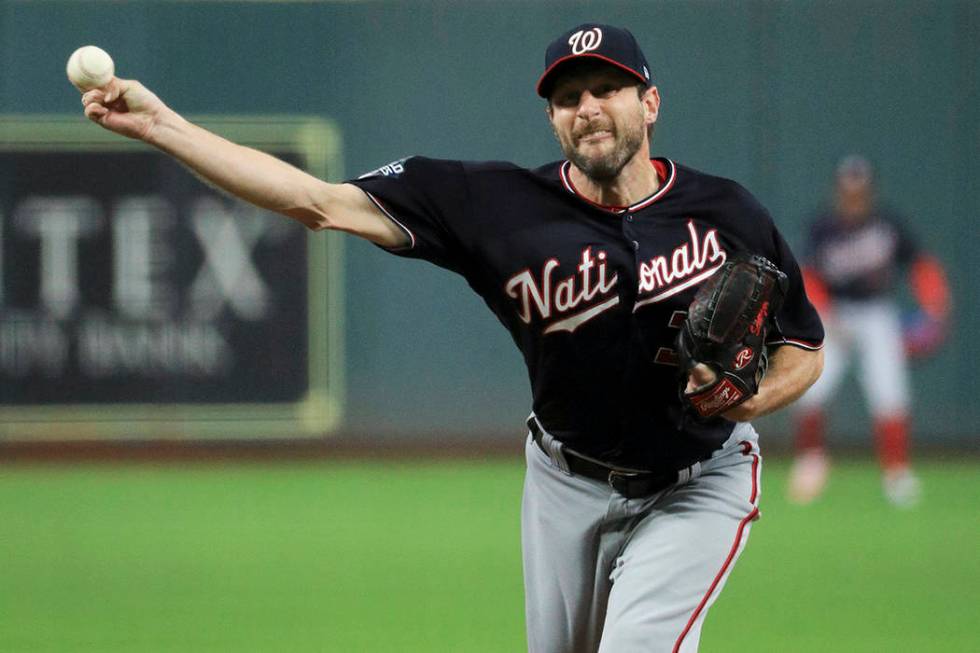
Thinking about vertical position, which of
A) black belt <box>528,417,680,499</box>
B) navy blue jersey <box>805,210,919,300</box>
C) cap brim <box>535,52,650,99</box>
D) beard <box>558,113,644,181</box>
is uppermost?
cap brim <box>535,52,650,99</box>

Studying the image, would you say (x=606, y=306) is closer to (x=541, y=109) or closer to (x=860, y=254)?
(x=860, y=254)

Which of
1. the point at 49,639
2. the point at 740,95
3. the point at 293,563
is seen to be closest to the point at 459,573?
the point at 293,563

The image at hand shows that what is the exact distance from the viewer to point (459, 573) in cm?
727

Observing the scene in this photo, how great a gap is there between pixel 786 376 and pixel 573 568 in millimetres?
742

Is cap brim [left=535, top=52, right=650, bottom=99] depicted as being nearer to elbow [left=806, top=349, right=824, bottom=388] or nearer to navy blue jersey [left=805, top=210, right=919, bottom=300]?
elbow [left=806, top=349, right=824, bottom=388]

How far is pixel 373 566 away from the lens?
7.48 metres

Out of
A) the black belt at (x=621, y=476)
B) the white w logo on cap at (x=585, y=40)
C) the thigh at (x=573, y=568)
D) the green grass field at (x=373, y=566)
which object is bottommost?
the green grass field at (x=373, y=566)

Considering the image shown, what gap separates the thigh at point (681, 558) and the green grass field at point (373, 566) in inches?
77.9

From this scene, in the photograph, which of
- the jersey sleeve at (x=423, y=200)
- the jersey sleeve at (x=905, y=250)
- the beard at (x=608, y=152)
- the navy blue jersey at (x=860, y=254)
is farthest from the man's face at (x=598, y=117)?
the jersey sleeve at (x=905, y=250)

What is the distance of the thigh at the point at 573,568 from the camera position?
3.82 metres

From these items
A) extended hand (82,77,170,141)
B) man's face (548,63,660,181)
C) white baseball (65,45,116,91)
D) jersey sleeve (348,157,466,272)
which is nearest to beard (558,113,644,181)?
man's face (548,63,660,181)

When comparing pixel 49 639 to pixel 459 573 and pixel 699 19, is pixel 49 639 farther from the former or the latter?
pixel 699 19

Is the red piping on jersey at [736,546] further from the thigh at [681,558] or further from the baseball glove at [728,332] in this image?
the baseball glove at [728,332]

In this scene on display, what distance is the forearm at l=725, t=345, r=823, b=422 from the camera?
12.4 ft
